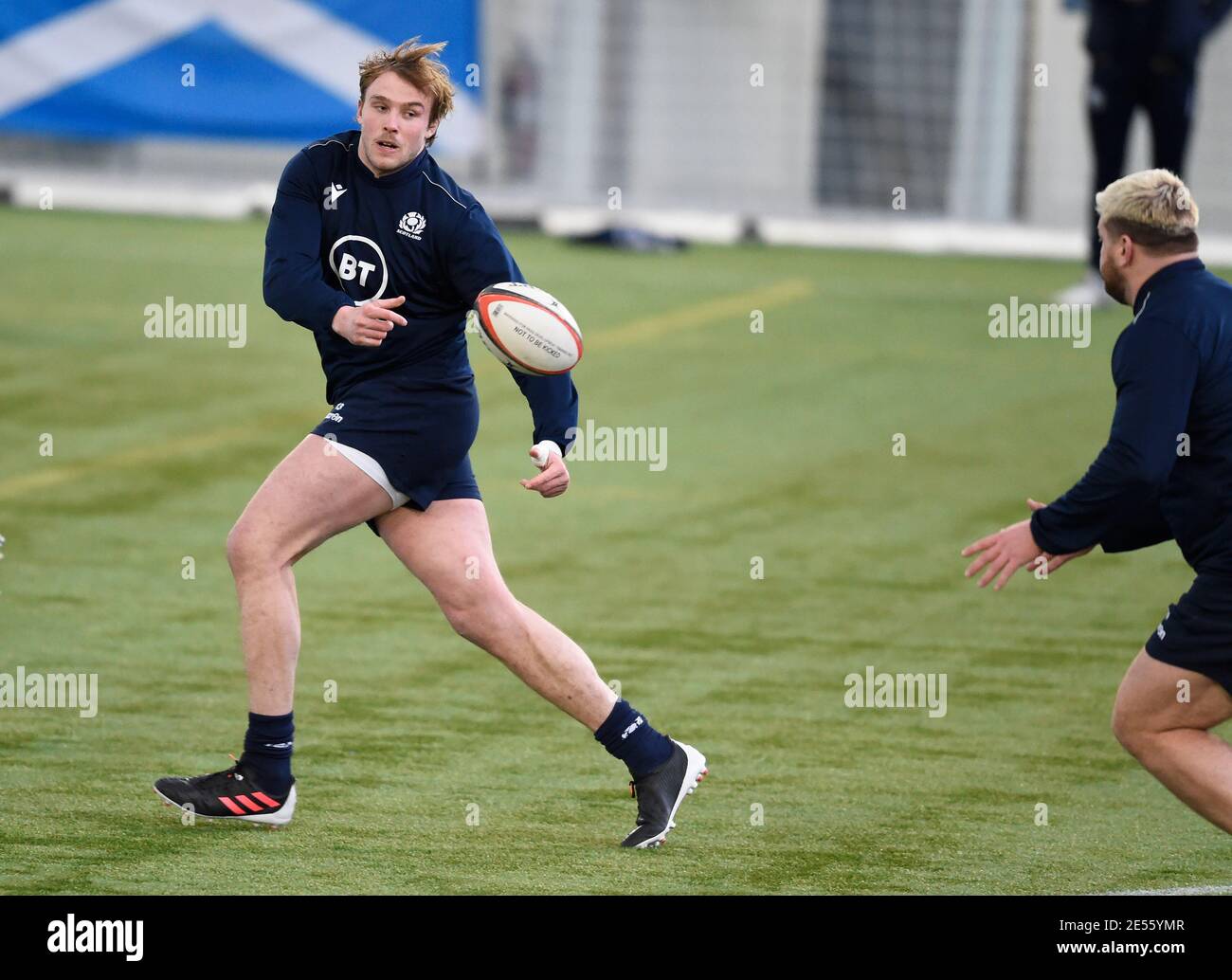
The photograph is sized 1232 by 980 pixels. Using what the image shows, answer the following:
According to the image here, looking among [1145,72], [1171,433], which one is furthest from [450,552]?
[1145,72]

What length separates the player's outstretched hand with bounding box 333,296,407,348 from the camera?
5.86 m

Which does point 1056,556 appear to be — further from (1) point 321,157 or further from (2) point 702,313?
(2) point 702,313

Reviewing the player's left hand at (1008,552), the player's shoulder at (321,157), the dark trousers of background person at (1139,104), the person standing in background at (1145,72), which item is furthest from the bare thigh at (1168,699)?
the dark trousers of background person at (1139,104)

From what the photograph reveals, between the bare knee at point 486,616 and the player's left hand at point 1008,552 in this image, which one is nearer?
the player's left hand at point 1008,552

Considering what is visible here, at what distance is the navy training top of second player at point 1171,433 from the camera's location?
17.4 feet

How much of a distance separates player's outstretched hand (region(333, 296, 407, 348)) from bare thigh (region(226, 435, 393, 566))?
38 centimetres

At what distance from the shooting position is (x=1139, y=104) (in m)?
16.2

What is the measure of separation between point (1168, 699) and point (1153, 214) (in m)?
1.21

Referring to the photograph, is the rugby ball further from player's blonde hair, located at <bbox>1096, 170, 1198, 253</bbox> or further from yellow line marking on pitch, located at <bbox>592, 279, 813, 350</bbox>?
yellow line marking on pitch, located at <bbox>592, 279, 813, 350</bbox>

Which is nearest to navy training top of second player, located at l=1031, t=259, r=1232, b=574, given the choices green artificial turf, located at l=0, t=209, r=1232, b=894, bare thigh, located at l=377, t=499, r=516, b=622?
green artificial turf, located at l=0, t=209, r=1232, b=894

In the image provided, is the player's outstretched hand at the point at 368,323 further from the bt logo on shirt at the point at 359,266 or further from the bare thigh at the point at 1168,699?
the bare thigh at the point at 1168,699

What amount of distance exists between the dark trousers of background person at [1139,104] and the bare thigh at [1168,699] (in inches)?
413

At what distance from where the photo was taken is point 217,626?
351 inches

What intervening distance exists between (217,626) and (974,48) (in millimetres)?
13701
